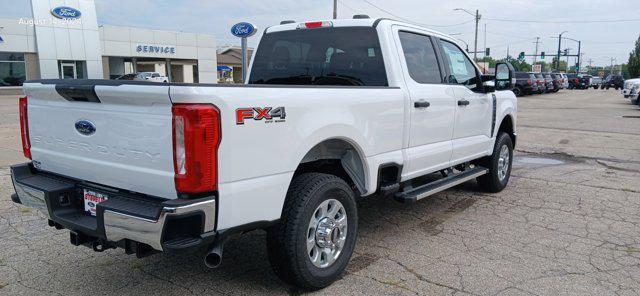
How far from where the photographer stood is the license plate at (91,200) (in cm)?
316

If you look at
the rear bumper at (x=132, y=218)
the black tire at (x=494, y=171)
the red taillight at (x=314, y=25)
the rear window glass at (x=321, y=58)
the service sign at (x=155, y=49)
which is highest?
the service sign at (x=155, y=49)

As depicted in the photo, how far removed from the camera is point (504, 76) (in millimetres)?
6145

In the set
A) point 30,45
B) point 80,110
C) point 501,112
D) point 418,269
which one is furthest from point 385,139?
point 30,45

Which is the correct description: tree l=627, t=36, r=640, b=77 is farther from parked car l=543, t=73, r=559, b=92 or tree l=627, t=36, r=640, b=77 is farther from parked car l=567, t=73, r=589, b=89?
parked car l=543, t=73, r=559, b=92

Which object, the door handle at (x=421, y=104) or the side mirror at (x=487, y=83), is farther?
the side mirror at (x=487, y=83)

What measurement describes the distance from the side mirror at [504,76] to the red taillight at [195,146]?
4.41 m

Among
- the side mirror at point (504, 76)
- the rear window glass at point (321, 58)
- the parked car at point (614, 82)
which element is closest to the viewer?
the rear window glass at point (321, 58)

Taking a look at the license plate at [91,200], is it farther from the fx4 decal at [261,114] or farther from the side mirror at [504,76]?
the side mirror at [504,76]

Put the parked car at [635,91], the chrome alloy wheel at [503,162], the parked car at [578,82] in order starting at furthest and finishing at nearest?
the parked car at [578,82], the parked car at [635,91], the chrome alloy wheel at [503,162]

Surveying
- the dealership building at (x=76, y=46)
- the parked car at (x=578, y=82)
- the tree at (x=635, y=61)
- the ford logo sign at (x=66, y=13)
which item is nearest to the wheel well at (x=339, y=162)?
the dealership building at (x=76, y=46)

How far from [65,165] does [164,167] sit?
1027mm

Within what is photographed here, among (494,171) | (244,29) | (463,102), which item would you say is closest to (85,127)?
(463,102)

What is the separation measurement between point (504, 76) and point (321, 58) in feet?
8.34

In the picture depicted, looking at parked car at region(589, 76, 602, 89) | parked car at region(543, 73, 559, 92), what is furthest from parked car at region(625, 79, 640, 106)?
parked car at region(589, 76, 602, 89)
